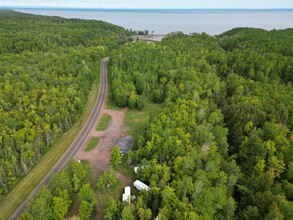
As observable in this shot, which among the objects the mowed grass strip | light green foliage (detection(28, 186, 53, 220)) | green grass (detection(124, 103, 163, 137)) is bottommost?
the mowed grass strip

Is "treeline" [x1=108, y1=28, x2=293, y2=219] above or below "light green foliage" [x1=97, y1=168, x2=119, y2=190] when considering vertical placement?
above

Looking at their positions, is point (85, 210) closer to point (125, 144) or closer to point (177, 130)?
point (125, 144)

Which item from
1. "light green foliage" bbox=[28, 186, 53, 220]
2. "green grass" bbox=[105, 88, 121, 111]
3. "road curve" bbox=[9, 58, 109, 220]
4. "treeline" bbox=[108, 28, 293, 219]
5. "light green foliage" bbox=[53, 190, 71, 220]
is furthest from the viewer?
"green grass" bbox=[105, 88, 121, 111]

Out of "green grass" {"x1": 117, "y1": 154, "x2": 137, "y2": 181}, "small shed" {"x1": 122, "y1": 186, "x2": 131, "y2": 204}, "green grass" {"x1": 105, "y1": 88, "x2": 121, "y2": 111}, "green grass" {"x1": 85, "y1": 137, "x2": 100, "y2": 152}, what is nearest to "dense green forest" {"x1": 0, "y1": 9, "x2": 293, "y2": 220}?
"green grass" {"x1": 105, "y1": 88, "x2": 121, "y2": 111}

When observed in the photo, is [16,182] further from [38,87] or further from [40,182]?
[38,87]

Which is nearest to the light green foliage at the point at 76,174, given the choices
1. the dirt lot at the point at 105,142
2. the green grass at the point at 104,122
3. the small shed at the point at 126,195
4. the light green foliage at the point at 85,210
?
the light green foliage at the point at 85,210

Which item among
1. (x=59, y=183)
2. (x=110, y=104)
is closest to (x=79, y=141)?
(x=59, y=183)

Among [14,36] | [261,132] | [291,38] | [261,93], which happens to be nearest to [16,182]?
[261,132]

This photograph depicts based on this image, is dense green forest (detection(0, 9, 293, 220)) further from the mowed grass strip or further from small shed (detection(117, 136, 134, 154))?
small shed (detection(117, 136, 134, 154))
